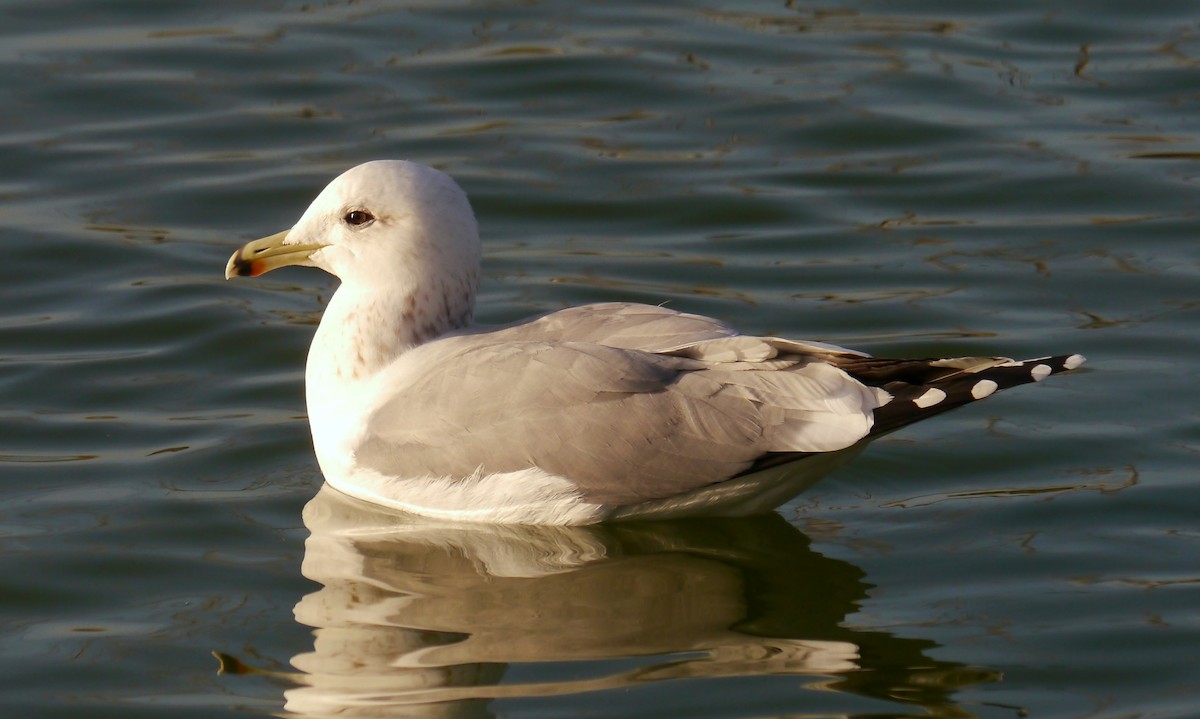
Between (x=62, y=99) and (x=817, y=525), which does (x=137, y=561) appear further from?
(x=62, y=99)

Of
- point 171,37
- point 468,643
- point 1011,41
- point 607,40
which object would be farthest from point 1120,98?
point 468,643

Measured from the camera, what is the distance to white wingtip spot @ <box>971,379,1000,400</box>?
6.10 metres

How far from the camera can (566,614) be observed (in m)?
6.09

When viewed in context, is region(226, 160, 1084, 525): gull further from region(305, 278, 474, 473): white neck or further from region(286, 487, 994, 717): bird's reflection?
region(286, 487, 994, 717): bird's reflection

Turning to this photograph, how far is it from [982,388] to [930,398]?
7.0 inches

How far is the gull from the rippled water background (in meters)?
0.28

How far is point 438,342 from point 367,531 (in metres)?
0.72

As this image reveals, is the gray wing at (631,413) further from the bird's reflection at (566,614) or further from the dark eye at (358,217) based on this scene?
the dark eye at (358,217)

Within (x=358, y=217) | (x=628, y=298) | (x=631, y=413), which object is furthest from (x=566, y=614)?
(x=628, y=298)

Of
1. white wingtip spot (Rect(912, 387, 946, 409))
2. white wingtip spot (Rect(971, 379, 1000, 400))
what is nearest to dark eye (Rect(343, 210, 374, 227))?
white wingtip spot (Rect(912, 387, 946, 409))

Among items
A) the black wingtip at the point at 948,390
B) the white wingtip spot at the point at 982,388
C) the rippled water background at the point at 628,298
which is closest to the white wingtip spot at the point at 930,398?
the black wingtip at the point at 948,390

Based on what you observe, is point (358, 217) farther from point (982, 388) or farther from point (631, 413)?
point (982, 388)

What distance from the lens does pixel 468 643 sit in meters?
5.84

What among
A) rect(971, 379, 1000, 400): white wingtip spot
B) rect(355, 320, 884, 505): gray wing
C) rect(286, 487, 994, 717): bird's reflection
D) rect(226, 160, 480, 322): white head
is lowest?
rect(286, 487, 994, 717): bird's reflection
